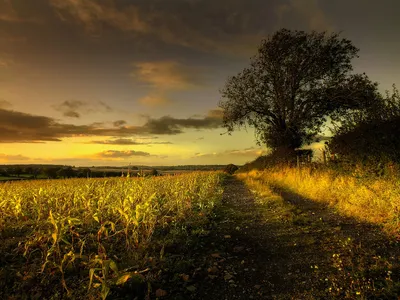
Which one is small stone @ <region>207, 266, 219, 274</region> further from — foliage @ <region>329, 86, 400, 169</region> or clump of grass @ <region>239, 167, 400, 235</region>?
foliage @ <region>329, 86, 400, 169</region>

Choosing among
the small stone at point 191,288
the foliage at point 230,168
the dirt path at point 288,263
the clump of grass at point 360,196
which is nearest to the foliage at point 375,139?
the clump of grass at point 360,196

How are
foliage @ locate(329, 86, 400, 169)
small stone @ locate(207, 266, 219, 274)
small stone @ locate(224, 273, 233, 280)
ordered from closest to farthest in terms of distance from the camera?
1. small stone @ locate(224, 273, 233, 280)
2. small stone @ locate(207, 266, 219, 274)
3. foliage @ locate(329, 86, 400, 169)

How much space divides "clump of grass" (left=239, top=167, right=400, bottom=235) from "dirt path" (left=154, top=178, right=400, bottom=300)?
0.59m

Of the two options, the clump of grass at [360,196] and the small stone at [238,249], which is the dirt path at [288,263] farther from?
the clump of grass at [360,196]

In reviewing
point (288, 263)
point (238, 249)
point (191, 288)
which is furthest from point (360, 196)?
point (191, 288)

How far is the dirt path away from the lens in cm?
394

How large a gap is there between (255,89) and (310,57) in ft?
17.6

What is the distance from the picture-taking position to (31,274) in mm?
4316

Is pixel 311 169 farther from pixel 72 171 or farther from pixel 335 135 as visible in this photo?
pixel 72 171

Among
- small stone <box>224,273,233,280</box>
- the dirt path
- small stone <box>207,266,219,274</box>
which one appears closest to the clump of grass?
the dirt path

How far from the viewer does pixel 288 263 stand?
4980 millimetres

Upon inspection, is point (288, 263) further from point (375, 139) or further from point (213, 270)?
point (375, 139)

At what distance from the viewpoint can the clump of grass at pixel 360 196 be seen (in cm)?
728

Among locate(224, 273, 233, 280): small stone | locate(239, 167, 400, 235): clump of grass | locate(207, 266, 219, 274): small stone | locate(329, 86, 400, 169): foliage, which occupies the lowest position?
locate(224, 273, 233, 280): small stone
